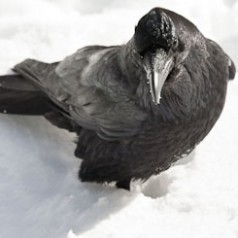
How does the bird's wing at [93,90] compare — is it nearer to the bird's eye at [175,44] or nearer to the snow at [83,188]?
the snow at [83,188]

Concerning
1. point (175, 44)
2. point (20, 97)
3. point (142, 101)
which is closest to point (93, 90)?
point (142, 101)

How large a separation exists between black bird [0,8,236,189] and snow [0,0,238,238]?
141 millimetres

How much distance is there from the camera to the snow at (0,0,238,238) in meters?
3.47

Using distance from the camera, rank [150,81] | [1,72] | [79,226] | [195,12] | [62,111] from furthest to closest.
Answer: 1. [195,12]
2. [1,72]
3. [62,111]
4. [79,226]
5. [150,81]

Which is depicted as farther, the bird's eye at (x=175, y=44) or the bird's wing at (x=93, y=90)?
the bird's wing at (x=93, y=90)

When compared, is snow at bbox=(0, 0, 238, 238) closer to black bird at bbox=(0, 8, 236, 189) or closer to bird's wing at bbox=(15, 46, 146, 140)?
black bird at bbox=(0, 8, 236, 189)

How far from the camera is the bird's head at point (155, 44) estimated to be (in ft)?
9.86

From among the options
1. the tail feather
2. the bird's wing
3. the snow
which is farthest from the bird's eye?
→ the tail feather

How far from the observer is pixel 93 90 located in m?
3.77

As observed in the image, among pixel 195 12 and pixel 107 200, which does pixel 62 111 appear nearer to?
pixel 107 200

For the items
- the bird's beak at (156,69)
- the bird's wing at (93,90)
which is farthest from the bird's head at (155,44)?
the bird's wing at (93,90)

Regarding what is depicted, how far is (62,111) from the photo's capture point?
4.02 m

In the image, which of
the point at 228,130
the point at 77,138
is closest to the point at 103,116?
the point at 77,138

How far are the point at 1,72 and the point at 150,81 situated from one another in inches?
66.0
